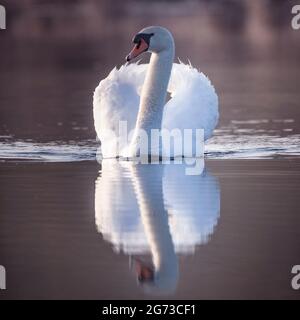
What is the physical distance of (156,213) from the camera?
9016mm

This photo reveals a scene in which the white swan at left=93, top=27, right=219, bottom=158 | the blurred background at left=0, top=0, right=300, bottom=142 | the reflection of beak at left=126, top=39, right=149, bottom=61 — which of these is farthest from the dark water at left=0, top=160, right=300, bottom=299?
the blurred background at left=0, top=0, right=300, bottom=142

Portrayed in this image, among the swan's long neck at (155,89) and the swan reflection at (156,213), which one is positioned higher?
the swan's long neck at (155,89)

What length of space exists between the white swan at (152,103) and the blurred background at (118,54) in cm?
104

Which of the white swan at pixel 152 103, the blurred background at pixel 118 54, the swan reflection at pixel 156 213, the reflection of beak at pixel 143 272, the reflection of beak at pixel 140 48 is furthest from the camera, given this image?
the blurred background at pixel 118 54

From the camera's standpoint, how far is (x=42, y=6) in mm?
Result: 31484

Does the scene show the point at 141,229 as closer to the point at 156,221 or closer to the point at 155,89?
the point at 156,221

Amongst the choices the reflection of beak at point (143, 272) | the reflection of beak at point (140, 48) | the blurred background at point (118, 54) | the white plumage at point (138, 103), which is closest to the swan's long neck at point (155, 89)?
the white plumage at point (138, 103)

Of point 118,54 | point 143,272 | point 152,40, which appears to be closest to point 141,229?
point 143,272

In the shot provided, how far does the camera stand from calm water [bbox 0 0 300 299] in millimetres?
7293

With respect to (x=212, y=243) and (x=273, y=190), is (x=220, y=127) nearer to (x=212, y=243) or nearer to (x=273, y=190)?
(x=273, y=190)

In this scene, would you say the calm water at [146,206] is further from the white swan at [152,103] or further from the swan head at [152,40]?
the swan head at [152,40]

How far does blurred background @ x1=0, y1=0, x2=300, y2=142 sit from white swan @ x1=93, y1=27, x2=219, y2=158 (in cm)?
104

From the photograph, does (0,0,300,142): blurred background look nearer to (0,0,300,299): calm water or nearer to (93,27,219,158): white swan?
(0,0,300,299): calm water

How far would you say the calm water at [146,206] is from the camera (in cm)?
729
